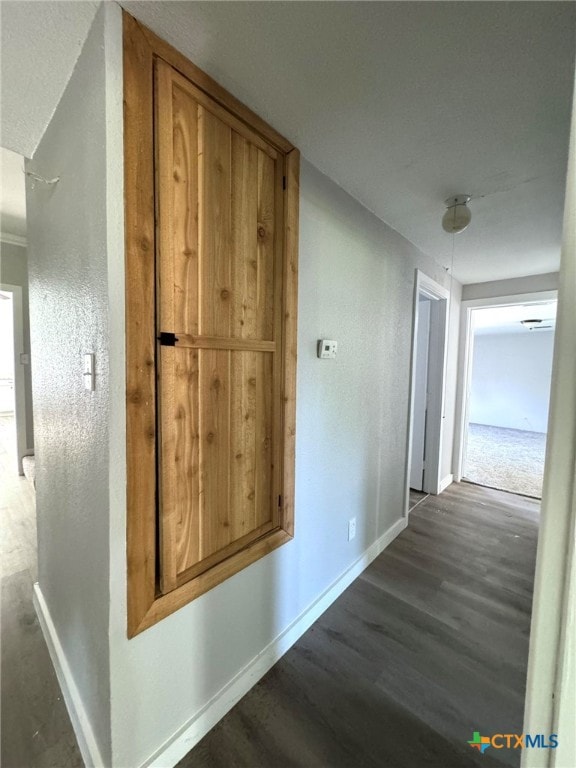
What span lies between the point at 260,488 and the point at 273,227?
1.15 metres

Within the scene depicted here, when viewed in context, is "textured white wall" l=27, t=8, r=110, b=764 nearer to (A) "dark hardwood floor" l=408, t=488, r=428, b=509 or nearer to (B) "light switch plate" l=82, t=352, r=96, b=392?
(B) "light switch plate" l=82, t=352, r=96, b=392

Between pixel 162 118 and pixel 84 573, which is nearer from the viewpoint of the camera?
pixel 162 118

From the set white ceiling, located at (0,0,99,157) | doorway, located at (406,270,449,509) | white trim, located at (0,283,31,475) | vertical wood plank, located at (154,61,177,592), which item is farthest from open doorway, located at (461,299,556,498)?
white trim, located at (0,283,31,475)

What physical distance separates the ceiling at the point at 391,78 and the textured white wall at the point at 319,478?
32 cm

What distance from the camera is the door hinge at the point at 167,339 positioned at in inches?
38.3

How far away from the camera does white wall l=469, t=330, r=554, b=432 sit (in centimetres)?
728

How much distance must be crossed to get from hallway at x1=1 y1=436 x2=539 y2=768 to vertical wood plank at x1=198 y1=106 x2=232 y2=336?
5.03 ft

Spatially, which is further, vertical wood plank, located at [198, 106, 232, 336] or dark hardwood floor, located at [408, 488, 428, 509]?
dark hardwood floor, located at [408, 488, 428, 509]

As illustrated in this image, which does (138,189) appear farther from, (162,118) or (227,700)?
(227,700)

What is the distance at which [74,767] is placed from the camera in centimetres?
105

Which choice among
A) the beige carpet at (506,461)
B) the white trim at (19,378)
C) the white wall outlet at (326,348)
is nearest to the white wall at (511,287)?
the beige carpet at (506,461)

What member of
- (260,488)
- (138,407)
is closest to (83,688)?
(260,488)

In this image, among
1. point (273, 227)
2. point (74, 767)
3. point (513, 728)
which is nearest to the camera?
point (74, 767)

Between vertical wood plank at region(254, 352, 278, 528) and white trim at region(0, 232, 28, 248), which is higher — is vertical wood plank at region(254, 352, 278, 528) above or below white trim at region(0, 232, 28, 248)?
below
